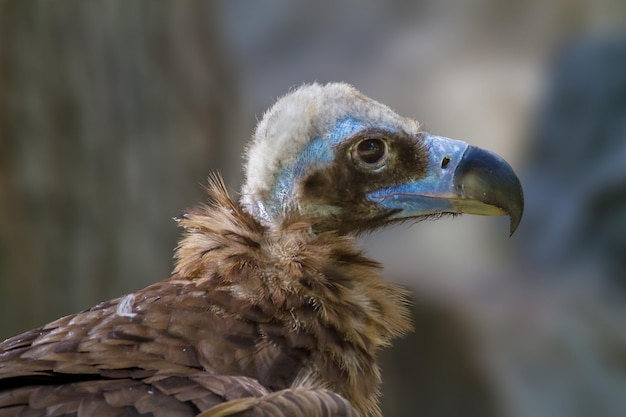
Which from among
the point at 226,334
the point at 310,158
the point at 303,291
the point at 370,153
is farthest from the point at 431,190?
the point at 226,334

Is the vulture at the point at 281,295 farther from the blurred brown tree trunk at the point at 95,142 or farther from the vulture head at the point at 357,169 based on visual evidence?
the blurred brown tree trunk at the point at 95,142

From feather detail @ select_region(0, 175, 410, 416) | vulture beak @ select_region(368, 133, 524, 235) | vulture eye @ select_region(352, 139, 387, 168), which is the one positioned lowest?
feather detail @ select_region(0, 175, 410, 416)

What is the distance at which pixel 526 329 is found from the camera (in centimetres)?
650

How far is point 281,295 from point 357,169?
464 millimetres

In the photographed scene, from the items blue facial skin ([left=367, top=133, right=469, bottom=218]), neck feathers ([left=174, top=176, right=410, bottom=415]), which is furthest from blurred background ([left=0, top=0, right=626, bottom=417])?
neck feathers ([left=174, top=176, right=410, bottom=415])

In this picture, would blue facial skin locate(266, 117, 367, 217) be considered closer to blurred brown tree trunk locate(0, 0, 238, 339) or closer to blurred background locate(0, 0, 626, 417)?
blurred background locate(0, 0, 626, 417)

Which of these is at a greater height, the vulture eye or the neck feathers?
the vulture eye

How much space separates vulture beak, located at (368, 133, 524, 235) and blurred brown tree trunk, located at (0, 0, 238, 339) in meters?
3.82

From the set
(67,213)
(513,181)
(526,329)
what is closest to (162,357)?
(513,181)

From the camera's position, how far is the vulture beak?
2.44 meters

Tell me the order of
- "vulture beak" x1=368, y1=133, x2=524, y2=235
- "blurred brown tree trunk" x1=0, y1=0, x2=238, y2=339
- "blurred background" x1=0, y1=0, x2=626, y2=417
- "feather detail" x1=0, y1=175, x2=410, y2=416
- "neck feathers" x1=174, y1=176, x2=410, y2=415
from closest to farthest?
"feather detail" x1=0, y1=175, x2=410, y2=416
"neck feathers" x1=174, y1=176, x2=410, y2=415
"vulture beak" x1=368, y1=133, x2=524, y2=235
"blurred brown tree trunk" x1=0, y1=0, x2=238, y2=339
"blurred background" x1=0, y1=0, x2=626, y2=417

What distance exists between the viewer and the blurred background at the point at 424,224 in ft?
19.4

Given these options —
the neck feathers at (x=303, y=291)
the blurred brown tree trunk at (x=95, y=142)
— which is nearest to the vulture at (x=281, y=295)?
the neck feathers at (x=303, y=291)

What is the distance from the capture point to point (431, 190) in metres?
2.49
